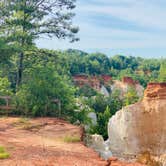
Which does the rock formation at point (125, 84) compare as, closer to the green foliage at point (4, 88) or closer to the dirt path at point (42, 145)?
the green foliage at point (4, 88)

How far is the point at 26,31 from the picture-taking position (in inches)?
1041

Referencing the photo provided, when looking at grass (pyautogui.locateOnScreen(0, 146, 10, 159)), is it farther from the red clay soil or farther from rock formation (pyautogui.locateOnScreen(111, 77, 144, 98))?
rock formation (pyautogui.locateOnScreen(111, 77, 144, 98))

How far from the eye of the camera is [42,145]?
14047 millimetres

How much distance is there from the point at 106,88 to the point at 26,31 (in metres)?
47.6

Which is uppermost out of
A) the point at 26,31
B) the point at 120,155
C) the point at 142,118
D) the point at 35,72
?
the point at 26,31

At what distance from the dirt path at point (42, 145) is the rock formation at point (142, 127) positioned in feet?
5.67

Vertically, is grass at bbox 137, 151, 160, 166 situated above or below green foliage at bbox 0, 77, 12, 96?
below

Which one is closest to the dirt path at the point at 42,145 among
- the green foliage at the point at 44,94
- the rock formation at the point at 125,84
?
the green foliage at the point at 44,94

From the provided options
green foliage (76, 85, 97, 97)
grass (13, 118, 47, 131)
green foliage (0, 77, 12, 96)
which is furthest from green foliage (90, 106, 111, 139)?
green foliage (76, 85, 97, 97)

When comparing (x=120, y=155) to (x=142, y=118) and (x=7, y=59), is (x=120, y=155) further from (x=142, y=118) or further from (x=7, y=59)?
(x=7, y=59)

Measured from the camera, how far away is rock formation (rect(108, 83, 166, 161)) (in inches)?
721

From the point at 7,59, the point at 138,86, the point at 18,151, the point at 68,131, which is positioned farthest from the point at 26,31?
the point at 138,86

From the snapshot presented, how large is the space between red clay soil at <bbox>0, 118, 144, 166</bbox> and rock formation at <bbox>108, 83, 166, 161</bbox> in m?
1.69

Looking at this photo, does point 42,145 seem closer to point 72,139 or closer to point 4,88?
point 72,139
